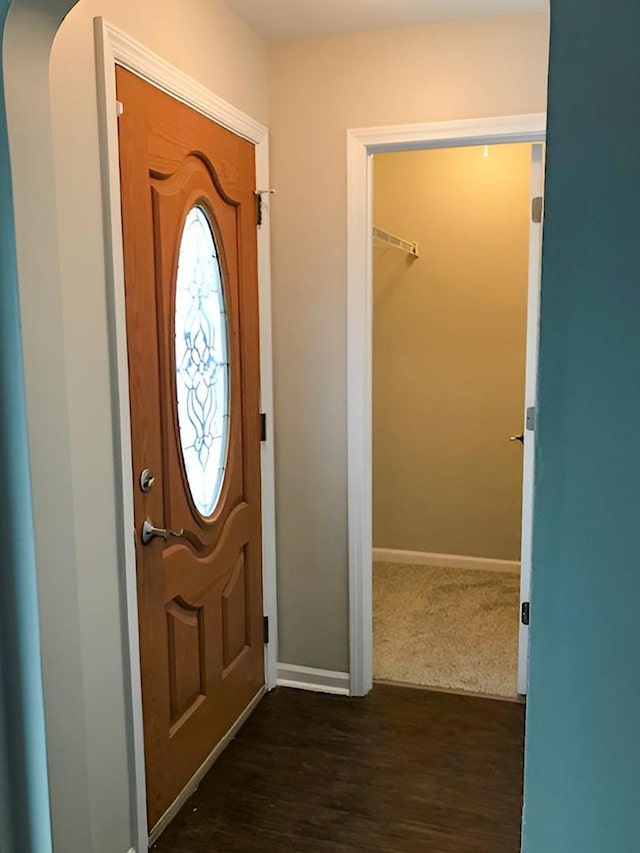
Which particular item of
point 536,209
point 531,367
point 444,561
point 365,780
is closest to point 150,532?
point 365,780

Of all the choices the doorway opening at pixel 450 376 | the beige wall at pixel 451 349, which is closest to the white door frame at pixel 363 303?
the doorway opening at pixel 450 376

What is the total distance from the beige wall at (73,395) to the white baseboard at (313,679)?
1.12 meters

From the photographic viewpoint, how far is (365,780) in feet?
8.01

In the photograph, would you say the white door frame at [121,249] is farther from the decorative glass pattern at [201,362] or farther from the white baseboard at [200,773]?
the decorative glass pattern at [201,362]

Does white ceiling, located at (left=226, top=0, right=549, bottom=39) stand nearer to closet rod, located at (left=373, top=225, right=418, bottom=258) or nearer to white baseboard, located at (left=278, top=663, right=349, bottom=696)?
closet rod, located at (left=373, top=225, right=418, bottom=258)

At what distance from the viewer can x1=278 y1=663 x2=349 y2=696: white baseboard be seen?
2.99m

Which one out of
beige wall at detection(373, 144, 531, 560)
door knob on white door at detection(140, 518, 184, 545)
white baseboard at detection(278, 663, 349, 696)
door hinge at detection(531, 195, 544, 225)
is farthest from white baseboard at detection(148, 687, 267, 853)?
door hinge at detection(531, 195, 544, 225)

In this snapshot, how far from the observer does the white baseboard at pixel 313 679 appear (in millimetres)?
2994

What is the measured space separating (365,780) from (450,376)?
2386mm

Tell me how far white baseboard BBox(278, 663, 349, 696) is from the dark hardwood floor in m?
0.04

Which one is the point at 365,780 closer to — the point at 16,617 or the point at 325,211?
the point at 16,617

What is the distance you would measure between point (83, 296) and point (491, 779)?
6.54 ft

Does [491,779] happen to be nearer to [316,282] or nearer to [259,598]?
[259,598]

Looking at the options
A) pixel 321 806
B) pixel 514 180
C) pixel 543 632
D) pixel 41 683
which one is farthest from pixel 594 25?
pixel 514 180
